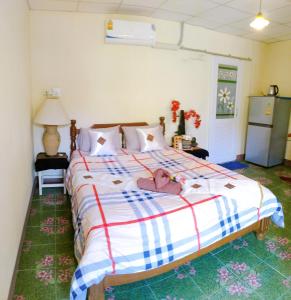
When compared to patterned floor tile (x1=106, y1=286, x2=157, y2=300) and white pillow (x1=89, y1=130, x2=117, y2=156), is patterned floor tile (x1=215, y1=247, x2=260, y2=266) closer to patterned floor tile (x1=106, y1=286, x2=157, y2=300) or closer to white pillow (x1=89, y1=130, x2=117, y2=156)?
patterned floor tile (x1=106, y1=286, x2=157, y2=300)

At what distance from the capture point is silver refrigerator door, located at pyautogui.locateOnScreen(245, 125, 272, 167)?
15.1ft

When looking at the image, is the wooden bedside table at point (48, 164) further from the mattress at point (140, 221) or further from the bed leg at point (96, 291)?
the bed leg at point (96, 291)

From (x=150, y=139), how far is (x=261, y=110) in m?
2.56

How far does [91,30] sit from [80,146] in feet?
5.24

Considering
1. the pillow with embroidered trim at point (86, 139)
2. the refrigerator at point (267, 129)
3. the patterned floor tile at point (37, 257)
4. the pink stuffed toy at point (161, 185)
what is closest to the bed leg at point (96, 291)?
the patterned floor tile at point (37, 257)

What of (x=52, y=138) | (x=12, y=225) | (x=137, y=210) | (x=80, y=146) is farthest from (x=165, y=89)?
(x=12, y=225)

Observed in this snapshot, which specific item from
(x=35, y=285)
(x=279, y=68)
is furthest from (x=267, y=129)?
(x=35, y=285)

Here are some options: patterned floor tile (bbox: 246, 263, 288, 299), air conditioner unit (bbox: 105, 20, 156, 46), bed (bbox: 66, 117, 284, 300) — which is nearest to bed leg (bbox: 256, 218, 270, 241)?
bed (bbox: 66, 117, 284, 300)

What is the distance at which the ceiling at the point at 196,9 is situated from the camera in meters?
2.95

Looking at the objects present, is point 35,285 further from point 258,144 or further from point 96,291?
point 258,144

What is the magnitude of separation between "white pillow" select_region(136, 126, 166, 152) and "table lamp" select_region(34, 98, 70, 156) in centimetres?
100

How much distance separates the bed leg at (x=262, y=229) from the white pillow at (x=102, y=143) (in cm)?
186

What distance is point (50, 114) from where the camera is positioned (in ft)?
9.89

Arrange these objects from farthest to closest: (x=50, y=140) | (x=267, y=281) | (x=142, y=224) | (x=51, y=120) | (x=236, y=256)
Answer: (x=50, y=140) → (x=51, y=120) → (x=236, y=256) → (x=267, y=281) → (x=142, y=224)
